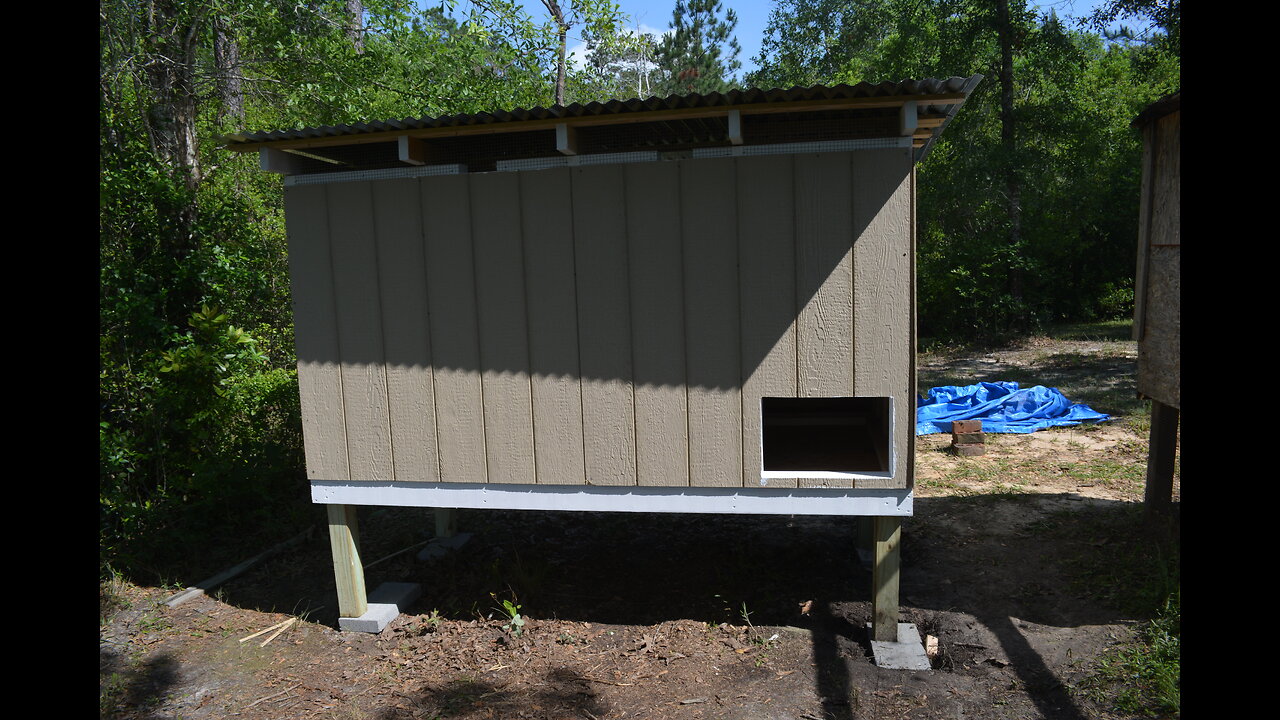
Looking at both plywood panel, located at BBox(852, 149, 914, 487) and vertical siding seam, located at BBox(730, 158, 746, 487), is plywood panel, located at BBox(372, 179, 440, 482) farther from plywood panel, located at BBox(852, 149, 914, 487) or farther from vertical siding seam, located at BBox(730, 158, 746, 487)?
plywood panel, located at BBox(852, 149, 914, 487)

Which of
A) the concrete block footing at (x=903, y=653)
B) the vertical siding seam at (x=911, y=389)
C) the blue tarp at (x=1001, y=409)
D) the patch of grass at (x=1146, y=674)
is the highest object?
the vertical siding seam at (x=911, y=389)

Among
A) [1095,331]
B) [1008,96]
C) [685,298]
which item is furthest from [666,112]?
[1095,331]

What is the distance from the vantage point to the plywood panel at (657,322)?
4199 mm

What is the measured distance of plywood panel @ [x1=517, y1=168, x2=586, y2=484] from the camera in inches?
170

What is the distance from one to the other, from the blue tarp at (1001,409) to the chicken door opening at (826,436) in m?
2.88

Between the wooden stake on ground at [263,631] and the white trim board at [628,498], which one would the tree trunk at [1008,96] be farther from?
the wooden stake on ground at [263,631]

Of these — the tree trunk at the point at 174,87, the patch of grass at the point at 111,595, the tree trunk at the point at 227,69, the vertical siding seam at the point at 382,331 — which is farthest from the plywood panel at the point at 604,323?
the tree trunk at the point at 227,69

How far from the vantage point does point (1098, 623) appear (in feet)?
14.9

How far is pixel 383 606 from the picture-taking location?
5141 millimetres

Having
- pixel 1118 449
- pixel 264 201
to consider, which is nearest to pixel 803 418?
pixel 1118 449

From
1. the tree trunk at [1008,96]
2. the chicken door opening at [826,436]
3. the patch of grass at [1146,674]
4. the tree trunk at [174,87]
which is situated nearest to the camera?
the patch of grass at [1146,674]

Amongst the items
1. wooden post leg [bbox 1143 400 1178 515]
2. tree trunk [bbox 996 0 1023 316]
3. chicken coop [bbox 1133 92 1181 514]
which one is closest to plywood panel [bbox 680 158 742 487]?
chicken coop [bbox 1133 92 1181 514]
